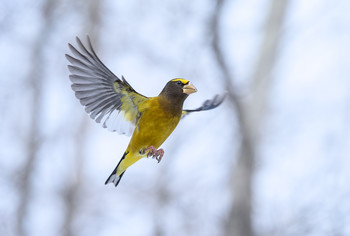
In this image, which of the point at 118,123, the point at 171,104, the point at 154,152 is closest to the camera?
the point at 154,152

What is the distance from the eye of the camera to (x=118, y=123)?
296 cm

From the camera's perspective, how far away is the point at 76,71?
2.86m

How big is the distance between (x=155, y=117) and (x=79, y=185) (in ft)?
21.2

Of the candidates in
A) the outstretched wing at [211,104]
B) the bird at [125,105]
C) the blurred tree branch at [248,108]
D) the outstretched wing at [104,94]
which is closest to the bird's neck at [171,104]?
the bird at [125,105]

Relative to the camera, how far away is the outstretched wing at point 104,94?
2.85 metres

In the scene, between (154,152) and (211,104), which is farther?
(211,104)

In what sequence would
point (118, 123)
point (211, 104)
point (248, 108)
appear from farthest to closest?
point (248, 108) < point (211, 104) < point (118, 123)

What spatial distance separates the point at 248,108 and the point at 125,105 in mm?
4280

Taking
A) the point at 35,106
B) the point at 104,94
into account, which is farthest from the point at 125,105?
the point at 35,106

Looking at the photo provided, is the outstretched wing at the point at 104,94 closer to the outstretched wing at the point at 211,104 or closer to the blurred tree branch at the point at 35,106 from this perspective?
the outstretched wing at the point at 211,104

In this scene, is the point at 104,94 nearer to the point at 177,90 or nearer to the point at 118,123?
the point at 118,123

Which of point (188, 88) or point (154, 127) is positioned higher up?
point (188, 88)

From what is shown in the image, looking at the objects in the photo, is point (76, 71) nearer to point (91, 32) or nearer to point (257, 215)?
point (257, 215)

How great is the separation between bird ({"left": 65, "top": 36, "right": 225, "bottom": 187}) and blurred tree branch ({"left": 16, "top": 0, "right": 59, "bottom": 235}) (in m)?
4.58
